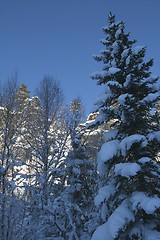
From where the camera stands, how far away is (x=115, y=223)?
5.84m

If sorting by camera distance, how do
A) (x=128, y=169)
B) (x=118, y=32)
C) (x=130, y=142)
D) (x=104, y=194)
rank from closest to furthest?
(x=128, y=169)
(x=130, y=142)
(x=104, y=194)
(x=118, y=32)

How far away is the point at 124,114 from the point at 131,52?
2.12 meters

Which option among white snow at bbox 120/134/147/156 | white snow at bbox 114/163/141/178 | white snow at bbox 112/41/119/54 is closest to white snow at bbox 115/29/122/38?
white snow at bbox 112/41/119/54

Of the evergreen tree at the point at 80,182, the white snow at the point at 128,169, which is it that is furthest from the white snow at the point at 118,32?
the evergreen tree at the point at 80,182

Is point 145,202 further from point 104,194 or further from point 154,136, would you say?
point 154,136

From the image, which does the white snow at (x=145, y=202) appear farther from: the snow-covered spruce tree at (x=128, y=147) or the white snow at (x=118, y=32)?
the white snow at (x=118, y=32)

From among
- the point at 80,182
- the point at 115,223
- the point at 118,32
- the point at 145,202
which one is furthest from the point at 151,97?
the point at 80,182

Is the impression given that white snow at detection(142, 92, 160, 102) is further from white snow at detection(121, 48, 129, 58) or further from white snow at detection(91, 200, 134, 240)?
white snow at detection(91, 200, 134, 240)

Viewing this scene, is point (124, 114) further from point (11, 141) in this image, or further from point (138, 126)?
point (11, 141)

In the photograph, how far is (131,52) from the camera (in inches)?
309

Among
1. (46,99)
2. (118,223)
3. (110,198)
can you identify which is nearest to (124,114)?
(110,198)

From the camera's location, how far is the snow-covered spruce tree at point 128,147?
6.11m

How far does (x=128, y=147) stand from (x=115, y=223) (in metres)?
1.89

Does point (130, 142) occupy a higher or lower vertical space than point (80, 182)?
higher
